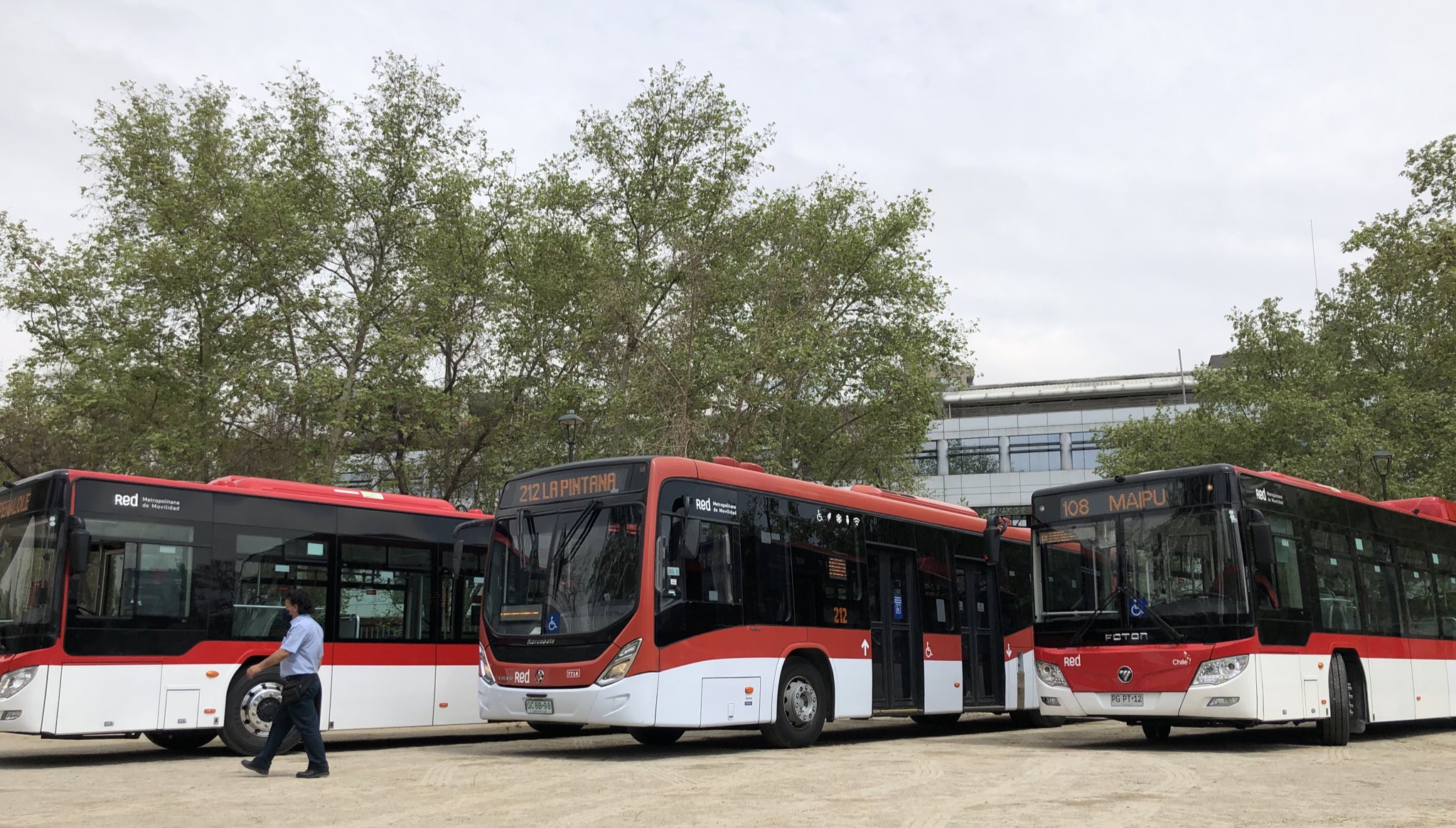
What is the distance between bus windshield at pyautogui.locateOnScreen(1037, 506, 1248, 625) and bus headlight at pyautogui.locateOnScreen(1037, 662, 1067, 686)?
587 millimetres

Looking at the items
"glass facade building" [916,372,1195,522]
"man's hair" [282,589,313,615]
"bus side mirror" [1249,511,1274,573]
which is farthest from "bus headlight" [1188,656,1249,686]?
"glass facade building" [916,372,1195,522]

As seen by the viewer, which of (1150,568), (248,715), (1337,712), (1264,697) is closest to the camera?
(1264,697)

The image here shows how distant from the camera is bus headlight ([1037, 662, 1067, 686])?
48.9 ft

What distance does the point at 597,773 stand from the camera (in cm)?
1140

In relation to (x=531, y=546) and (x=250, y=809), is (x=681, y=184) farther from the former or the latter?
(x=250, y=809)

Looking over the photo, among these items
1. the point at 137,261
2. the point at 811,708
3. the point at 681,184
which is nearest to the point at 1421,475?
the point at 681,184

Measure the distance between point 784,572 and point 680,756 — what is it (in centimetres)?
251

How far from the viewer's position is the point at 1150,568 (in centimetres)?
1430

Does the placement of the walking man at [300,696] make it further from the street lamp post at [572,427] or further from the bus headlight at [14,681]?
the street lamp post at [572,427]

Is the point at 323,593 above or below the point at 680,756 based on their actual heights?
above

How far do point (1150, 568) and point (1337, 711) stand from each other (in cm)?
299

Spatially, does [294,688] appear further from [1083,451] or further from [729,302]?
[1083,451]

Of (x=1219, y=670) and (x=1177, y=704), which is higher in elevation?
(x=1219, y=670)

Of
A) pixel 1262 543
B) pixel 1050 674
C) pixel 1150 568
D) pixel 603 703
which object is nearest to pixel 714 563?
pixel 603 703
